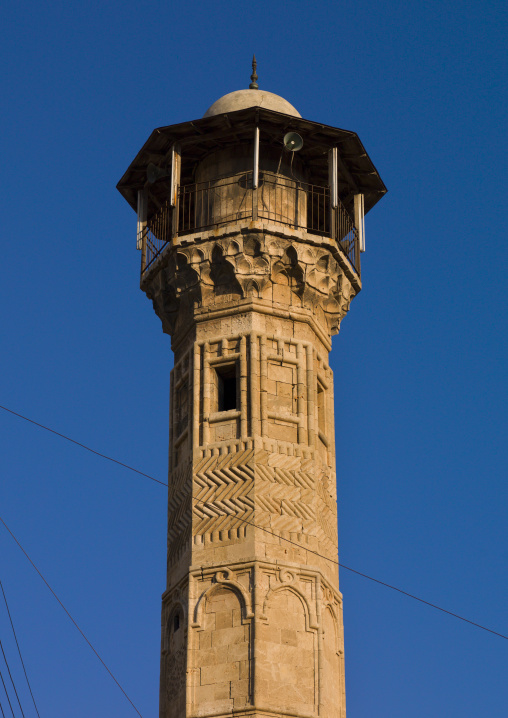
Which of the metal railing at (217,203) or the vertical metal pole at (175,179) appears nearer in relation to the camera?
the metal railing at (217,203)

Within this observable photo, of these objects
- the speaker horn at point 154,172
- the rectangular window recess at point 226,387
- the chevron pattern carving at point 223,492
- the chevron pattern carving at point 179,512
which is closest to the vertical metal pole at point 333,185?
the speaker horn at point 154,172

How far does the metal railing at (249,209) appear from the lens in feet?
90.1

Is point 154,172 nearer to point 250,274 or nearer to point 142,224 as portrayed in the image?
point 142,224

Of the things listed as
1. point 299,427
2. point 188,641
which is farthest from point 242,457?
point 188,641

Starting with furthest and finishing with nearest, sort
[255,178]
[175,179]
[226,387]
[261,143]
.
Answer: [261,143], [175,179], [255,178], [226,387]

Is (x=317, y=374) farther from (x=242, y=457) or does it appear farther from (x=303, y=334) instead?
(x=242, y=457)

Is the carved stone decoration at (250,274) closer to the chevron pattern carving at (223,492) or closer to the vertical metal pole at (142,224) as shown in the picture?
the vertical metal pole at (142,224)

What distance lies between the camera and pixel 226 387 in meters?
26.6

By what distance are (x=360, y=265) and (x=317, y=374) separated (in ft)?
10.0

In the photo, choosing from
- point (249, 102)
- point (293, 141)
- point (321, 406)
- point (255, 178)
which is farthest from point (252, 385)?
point (249, 102)

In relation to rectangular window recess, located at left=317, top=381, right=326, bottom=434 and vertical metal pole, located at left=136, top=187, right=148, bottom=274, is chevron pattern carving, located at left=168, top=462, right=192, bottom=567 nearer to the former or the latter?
rectangular window recess, located at left=317, top=381, right=326, bottom=434

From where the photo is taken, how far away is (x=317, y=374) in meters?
26.8

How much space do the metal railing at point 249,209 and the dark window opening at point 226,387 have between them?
2.69 m

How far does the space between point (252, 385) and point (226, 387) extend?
3.22 feet
